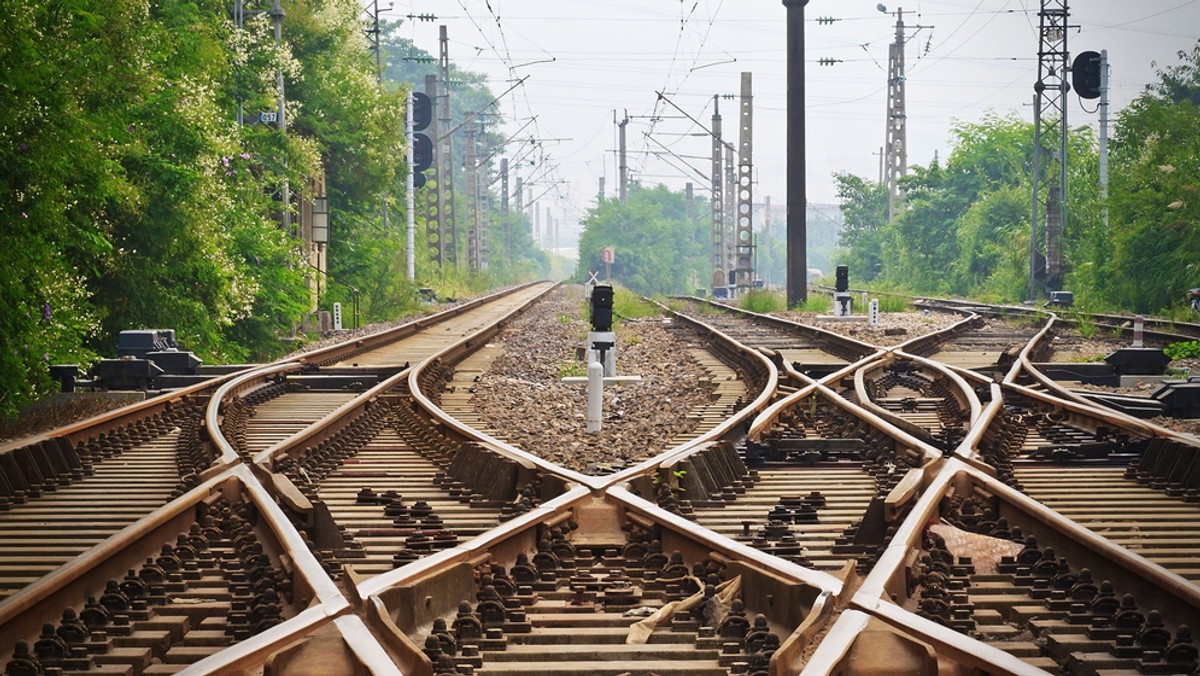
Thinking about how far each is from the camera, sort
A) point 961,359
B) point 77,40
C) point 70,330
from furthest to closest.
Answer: point 961,359 → point 77,40 → point 70,330

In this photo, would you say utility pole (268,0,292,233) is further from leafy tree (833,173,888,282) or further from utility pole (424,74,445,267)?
leafy tree (833,173,888,282)

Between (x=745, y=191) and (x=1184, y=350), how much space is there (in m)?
30.0

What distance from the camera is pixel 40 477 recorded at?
7652mm

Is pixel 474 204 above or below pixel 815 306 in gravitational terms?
above

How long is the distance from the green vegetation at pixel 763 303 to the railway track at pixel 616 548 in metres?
21.9

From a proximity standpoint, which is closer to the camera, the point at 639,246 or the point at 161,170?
the point at 161,170

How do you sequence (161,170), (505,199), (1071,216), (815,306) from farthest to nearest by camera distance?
1. (505,199)
2. (1071,216)
3. (815,306)
4. (161,170)

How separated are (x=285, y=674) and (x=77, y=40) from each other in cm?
1240

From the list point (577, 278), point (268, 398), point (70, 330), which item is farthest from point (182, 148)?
point (577, 278)

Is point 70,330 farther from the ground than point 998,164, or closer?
closer

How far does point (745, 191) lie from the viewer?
150ft

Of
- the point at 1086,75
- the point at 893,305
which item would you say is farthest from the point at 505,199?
the point at 893,305

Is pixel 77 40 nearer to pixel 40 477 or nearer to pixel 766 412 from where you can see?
pixel 40 477

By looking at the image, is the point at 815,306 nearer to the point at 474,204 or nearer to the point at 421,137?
the point at 421,137
